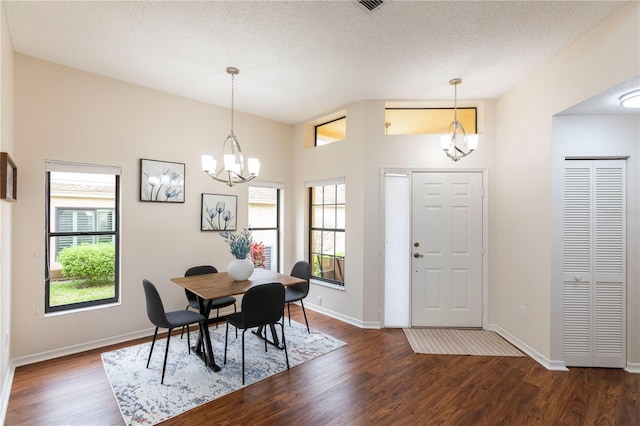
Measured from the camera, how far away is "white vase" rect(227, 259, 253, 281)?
10.5 feet

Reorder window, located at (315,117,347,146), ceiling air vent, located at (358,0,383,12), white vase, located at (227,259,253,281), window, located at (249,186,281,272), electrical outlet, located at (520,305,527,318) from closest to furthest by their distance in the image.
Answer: ceiling air vent, located at (358,0,383,12)
white vase, located at (227,259,253,281)
electrical outlet, located at (520,305,527,318)
window, located at (315,117,347,146)
window, located at (249,186,281,272)


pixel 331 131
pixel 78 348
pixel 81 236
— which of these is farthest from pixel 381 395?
pixel 331 131

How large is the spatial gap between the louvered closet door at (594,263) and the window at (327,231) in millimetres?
2566

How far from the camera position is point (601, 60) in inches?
94.1

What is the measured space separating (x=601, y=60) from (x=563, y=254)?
1.72 metres

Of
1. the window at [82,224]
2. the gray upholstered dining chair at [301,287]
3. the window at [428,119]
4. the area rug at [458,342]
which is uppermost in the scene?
the window at [428,119]

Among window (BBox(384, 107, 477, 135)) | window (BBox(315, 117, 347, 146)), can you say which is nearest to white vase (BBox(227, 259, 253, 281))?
window (BBox(315, 117, 347, 146))

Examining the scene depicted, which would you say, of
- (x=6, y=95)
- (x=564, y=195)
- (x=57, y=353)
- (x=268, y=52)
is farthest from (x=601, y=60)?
(x=57, y=353)

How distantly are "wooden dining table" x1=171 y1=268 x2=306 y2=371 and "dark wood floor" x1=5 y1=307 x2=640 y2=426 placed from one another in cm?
63

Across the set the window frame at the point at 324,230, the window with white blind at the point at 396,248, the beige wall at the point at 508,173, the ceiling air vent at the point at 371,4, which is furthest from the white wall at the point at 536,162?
the window frame at the point at 324,230

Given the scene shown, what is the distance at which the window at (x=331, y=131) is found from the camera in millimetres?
4684

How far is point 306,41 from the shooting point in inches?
104

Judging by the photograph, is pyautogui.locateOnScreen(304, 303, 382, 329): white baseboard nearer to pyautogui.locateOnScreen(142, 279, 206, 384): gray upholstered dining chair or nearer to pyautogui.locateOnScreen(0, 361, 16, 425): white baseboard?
pyautogui.locateOnScreen(142, 279, 206, 384): gray upholstered dining chair

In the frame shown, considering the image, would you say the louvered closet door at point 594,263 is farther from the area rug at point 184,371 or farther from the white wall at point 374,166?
the area rug at point 184,371
